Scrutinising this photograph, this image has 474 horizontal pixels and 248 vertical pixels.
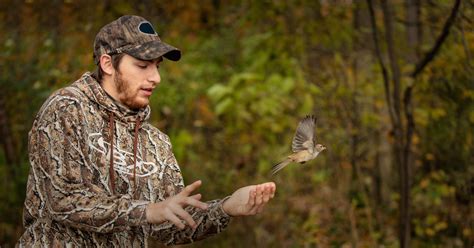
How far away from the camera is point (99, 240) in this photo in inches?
141

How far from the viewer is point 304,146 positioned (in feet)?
11.4

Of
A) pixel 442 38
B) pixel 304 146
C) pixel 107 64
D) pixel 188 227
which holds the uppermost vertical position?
pixel 107 64

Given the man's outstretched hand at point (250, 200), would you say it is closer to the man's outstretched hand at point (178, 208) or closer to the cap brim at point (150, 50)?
the man's outstretched hand at point (178, 208)

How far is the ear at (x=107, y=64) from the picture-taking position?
144 inches

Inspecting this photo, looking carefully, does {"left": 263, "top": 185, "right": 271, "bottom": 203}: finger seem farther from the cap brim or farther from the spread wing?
the cap brim

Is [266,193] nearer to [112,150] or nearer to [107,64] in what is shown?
[112,150]

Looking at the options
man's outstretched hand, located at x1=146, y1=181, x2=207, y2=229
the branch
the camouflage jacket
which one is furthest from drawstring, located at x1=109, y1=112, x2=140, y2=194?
the branch

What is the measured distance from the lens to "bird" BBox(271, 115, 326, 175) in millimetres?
3422

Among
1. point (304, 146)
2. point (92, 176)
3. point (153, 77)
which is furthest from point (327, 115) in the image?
point (92, 176)

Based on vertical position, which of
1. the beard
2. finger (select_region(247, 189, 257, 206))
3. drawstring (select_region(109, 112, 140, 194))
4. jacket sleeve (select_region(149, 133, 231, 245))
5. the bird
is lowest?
jacket sleeve (select_region(149, 133, 231, 245))

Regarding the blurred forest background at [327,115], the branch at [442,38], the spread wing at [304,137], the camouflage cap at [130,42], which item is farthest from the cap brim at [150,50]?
Answer: the blurred forest background at [327,115]

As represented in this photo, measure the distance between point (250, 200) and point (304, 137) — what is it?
0.98 ft

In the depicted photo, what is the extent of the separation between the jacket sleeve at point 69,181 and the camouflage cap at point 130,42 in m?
0.30

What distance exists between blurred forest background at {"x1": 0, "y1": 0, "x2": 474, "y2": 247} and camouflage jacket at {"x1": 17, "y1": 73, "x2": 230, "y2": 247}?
3570 millimetres
